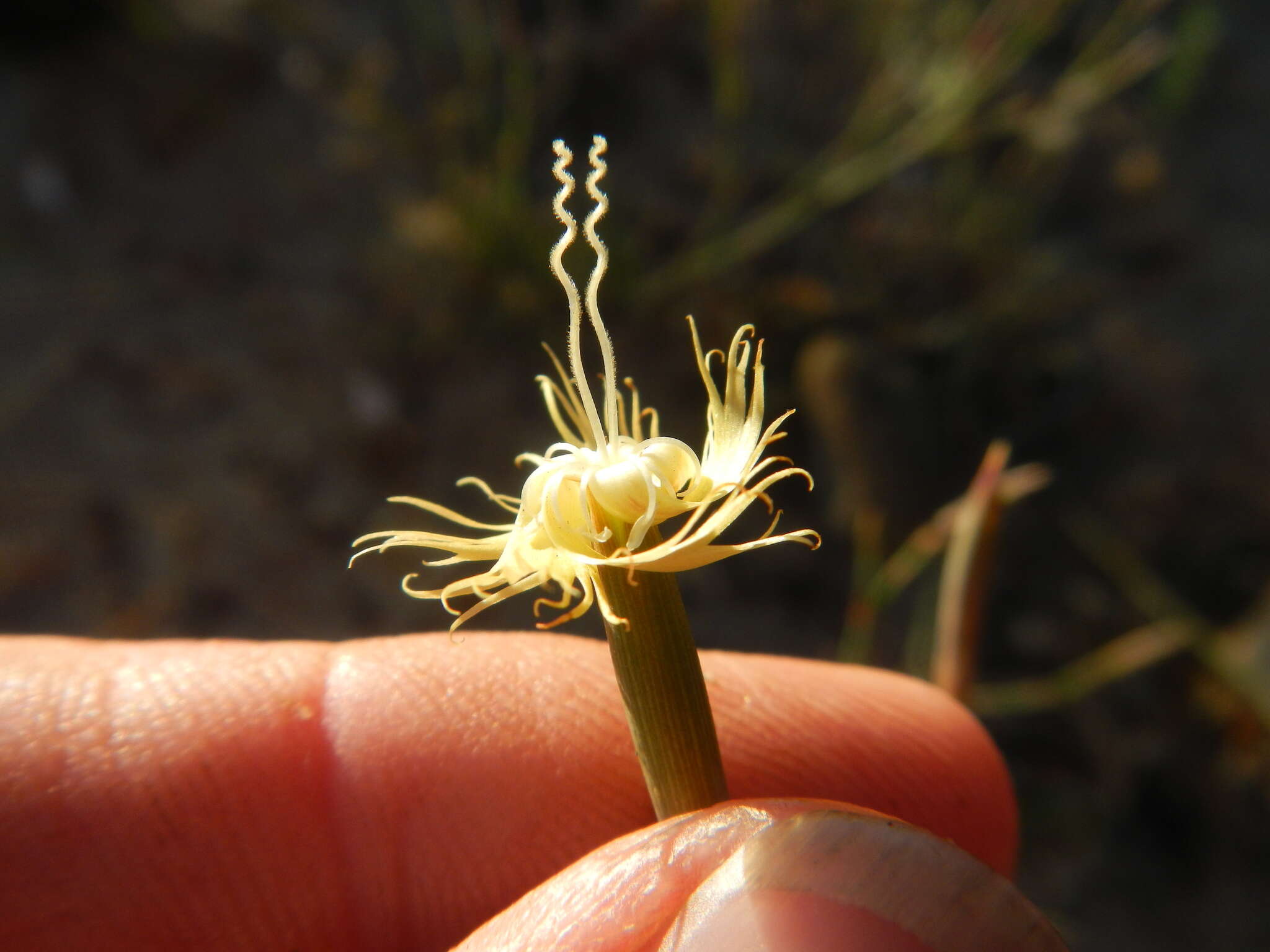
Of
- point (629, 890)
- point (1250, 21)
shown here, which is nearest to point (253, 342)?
point (629, 890)

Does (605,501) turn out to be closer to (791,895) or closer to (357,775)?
(791,895)

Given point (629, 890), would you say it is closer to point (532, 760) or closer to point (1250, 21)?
point (532, 760)

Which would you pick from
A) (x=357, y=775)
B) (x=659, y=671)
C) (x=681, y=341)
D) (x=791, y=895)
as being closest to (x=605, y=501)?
(x=659, y=671)

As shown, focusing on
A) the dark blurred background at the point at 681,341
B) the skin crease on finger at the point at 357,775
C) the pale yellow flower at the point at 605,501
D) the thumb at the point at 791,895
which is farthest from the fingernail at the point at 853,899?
the dark blurred background at the point at 681,341

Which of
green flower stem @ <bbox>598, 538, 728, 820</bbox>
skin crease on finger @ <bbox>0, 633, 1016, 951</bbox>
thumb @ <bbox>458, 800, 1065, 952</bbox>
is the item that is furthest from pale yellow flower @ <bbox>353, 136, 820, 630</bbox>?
skin crease on finger @ <bbox>0, 633, 1016, 951</bbox>

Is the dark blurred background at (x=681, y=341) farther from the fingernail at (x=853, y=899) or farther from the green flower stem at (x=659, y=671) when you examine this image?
the green flower stem at (x=659, y=671)

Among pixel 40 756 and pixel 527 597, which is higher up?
pixel 527 597

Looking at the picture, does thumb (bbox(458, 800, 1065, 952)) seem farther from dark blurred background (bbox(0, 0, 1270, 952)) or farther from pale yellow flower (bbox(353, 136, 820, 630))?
dark blurred background (bbox(0, 0, 1270, 952))
